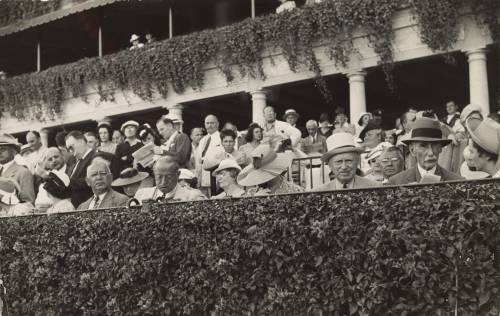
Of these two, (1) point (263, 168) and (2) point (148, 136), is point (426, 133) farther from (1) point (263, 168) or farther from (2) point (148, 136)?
(2) point (148, 136)

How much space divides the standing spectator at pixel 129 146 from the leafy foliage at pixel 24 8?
1316 centimetres

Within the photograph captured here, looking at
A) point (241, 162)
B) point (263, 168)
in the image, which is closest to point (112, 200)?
point (263, 168)

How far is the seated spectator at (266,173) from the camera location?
7430mm

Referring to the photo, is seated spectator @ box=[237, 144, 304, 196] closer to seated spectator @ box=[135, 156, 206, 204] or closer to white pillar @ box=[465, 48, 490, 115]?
seated spectator @ box=[135, 156, 206, 204]

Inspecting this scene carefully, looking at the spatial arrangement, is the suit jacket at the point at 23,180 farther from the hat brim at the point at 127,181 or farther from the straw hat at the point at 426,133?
the straw hat at the point at 426,133

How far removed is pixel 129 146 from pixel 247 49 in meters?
5.94

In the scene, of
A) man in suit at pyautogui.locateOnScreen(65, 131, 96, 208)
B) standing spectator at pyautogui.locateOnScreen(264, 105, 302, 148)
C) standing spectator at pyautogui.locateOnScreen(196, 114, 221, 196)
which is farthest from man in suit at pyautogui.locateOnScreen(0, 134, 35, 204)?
standing spectator at pyautogui.locateOnScreen(264, 105, 302, 148)

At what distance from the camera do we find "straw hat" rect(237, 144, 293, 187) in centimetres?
748

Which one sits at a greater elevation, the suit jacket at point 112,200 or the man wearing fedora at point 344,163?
the man wearing fedora at point 344,163

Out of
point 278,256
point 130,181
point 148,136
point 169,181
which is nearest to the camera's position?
point 278,256

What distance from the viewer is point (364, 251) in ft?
16.6

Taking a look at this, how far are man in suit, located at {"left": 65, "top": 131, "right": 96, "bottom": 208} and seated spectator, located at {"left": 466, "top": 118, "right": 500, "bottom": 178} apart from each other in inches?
193

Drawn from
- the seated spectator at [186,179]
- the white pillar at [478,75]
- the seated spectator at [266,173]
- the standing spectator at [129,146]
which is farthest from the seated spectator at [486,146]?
the white pillar at [478,75]

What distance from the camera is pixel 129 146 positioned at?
1113 cm
